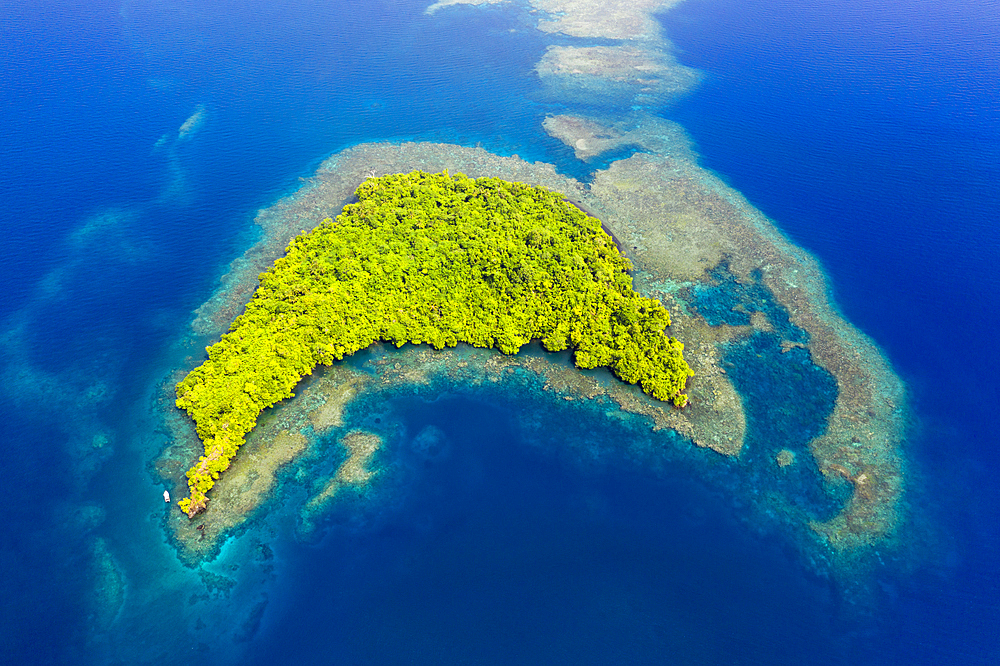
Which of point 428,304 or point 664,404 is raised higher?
point 428,304

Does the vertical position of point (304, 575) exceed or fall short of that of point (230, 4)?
it falls short

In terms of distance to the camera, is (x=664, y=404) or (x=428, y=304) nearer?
(x=664, y=404)

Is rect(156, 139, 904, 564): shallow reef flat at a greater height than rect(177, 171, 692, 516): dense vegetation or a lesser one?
lesser

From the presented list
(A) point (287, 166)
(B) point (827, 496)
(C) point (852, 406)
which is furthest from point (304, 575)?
(A) point (287, 166)

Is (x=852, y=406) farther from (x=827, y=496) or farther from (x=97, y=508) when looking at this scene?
(x=97, y=508)
